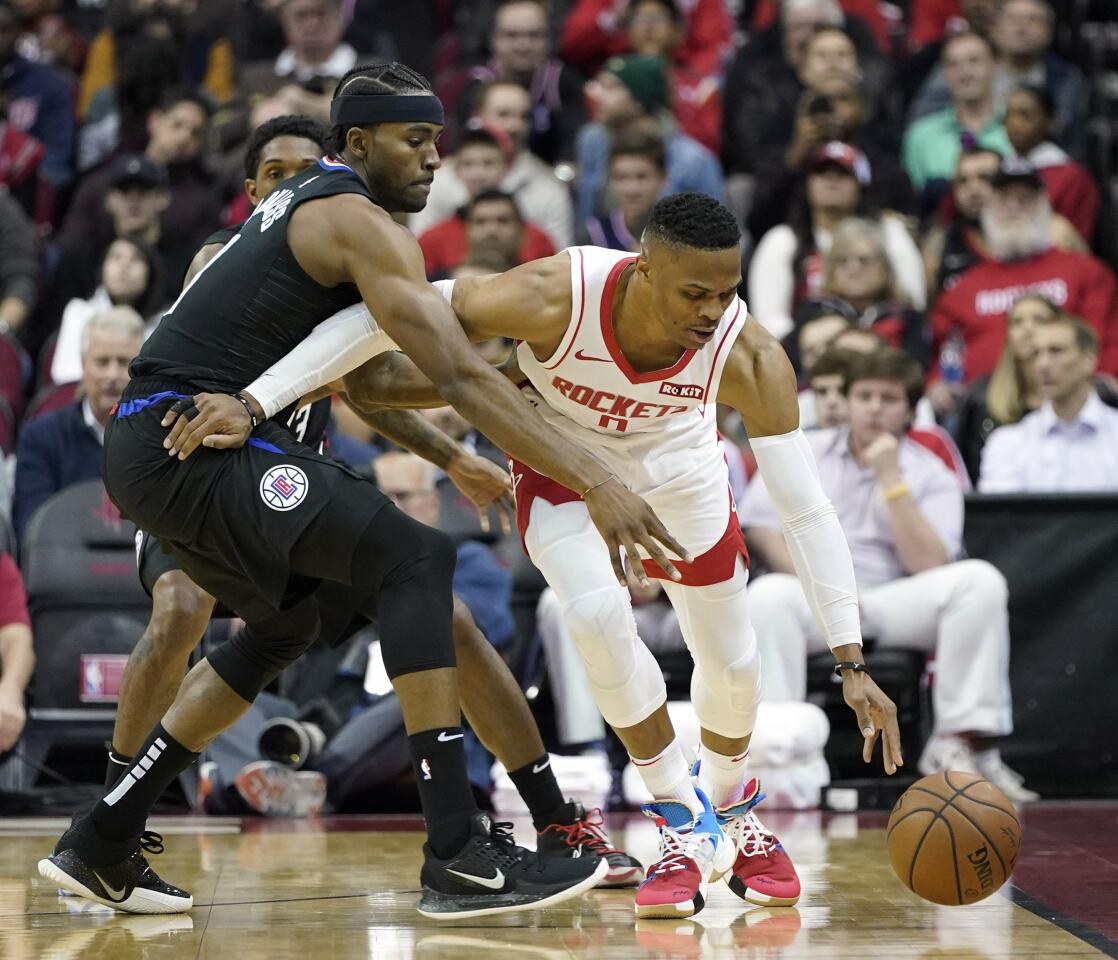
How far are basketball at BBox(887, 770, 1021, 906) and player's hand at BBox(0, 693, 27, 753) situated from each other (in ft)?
11.6

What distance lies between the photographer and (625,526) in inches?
158

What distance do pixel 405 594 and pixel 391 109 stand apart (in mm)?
1206

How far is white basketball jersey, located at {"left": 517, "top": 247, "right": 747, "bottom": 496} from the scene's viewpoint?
14.8 ft

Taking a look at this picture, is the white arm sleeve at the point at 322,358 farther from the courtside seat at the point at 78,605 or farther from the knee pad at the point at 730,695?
the courtside seat at the point at 78,605

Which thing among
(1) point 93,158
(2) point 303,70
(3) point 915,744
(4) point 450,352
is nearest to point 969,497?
(3) point 915,744

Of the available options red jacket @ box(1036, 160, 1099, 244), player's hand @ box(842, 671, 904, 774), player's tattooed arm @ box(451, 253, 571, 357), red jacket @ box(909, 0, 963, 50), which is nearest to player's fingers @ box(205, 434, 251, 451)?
player's tattooed arm @ box(451, 253, 571, 357)

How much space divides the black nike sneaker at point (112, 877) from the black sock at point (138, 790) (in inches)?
1.3

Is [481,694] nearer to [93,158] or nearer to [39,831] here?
[39,831]

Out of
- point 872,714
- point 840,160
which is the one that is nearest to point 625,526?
point 872,714

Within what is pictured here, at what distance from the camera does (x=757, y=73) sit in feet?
36.2

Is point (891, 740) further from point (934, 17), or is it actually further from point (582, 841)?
point (934, 17)

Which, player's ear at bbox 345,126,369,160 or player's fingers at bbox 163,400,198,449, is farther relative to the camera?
player's ear at bbox 345,126,369,160

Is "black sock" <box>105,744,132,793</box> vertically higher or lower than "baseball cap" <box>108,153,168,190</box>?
lower

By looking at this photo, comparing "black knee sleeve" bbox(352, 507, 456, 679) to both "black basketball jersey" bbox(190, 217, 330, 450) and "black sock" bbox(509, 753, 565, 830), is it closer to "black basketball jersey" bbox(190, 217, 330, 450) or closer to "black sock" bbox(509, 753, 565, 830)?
"black sock" bbox(509, 753, 565, 830)
